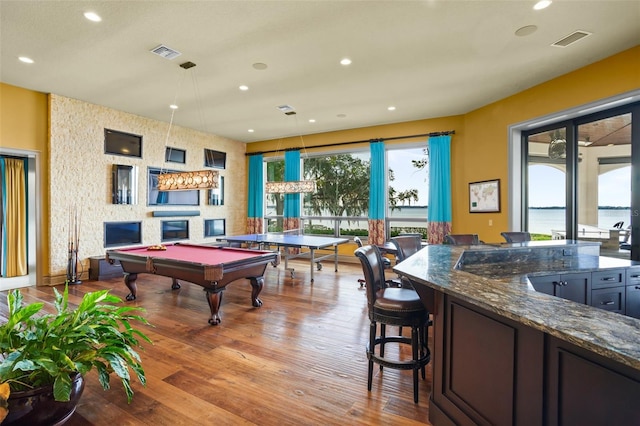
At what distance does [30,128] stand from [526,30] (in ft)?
23.3

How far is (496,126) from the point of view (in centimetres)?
557

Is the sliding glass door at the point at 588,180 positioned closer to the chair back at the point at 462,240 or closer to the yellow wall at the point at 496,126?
the yellow wall at the point at 496,126

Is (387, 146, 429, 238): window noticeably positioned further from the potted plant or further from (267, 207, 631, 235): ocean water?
the potted plant

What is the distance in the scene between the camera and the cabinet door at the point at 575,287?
269 cm

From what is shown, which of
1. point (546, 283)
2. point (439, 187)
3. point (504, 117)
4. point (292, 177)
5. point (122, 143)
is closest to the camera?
point (546, 283)

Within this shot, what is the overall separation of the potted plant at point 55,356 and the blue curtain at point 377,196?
5.64 m

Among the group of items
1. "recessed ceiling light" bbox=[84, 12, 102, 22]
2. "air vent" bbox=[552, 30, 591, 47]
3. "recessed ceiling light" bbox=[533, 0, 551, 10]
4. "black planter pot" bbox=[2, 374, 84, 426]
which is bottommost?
"black planter pot" bbox=[2, 374, 84, 426]

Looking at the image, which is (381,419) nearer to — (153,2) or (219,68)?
(153,2)

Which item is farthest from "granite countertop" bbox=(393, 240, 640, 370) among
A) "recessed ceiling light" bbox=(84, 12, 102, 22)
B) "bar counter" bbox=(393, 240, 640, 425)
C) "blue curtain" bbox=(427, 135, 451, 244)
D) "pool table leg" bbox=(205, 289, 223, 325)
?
"recessed ceiling light" bbox=(84, 12, 102, 22)

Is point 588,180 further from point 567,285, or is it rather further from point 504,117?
point 567,285

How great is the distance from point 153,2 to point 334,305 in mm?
3878

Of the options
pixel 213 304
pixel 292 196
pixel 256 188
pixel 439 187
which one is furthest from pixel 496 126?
pixel 256 188

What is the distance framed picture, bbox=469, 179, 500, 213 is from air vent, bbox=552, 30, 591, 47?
243 cm

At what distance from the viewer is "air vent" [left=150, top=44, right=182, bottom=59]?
3712mm
